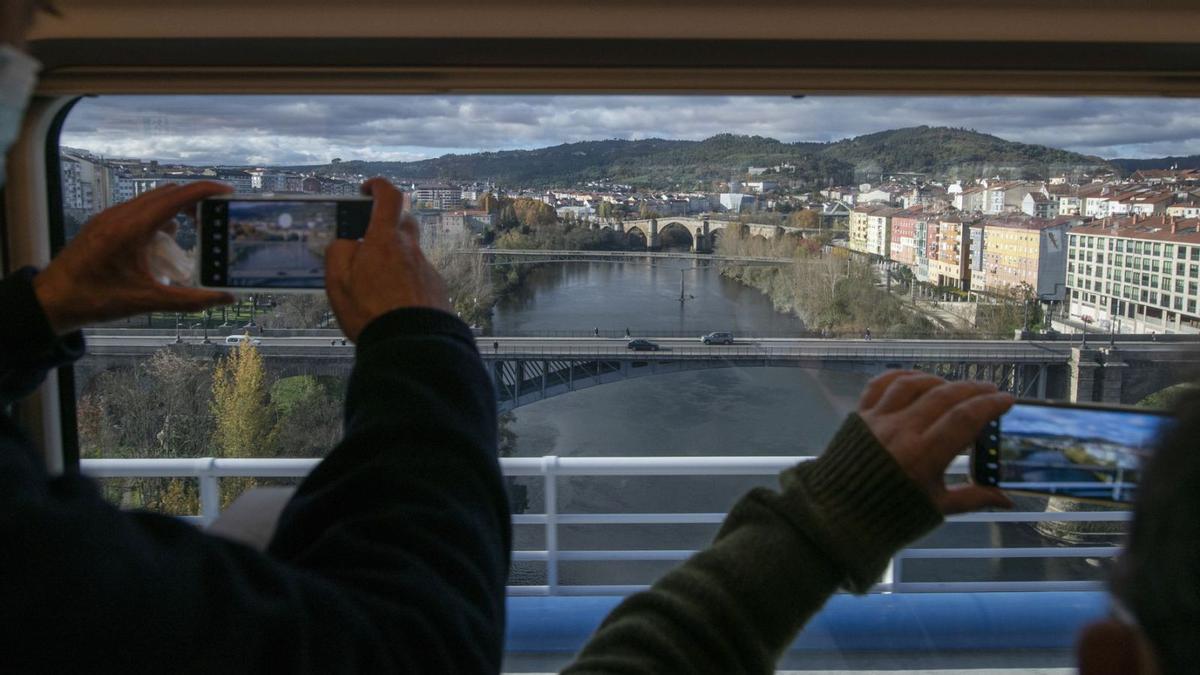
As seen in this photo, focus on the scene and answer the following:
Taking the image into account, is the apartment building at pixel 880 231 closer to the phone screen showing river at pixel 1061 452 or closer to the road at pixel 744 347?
the road at pixel 744 347

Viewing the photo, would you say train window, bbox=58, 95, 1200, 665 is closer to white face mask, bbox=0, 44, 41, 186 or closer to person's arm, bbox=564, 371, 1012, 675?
white face mask, bbox=0, 44, 41, 186

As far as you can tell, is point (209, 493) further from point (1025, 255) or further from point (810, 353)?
point (1025, 255)

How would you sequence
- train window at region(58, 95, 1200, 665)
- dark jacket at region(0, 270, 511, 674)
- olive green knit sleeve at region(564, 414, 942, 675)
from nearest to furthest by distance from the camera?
dark jacket at region(0, 270, 511, 674) < olive green knit sleeve at region(564, 414, 942, 675) < train window at region(58, 95, 1200, 665)

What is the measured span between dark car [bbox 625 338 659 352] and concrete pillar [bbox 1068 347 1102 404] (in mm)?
897

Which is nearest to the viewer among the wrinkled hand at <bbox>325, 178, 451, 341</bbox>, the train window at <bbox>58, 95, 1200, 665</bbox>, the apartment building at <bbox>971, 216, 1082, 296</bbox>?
the wrinkled hand at <bbox>325, 178, 451, 341</bbox>

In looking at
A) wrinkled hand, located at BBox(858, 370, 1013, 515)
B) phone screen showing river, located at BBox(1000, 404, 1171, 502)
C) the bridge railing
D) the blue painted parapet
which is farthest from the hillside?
the blue painted parapet

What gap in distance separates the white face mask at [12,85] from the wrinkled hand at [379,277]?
1.01 ft

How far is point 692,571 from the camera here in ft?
2.56

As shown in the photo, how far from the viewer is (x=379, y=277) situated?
35.1 inches

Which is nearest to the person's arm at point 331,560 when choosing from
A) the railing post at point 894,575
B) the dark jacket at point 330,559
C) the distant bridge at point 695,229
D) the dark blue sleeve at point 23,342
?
the dark jacket at point 330,559

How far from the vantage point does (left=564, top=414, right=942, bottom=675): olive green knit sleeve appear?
29.3 inches

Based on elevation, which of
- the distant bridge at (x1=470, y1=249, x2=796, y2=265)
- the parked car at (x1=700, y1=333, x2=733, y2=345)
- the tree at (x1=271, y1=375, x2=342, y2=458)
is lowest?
the tree at (x1=271, y1=375, x2=342, y2=458)

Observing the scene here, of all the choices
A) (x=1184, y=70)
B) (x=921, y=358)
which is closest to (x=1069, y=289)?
(x=921, y=358)

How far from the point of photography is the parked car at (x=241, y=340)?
1856 millimetres
